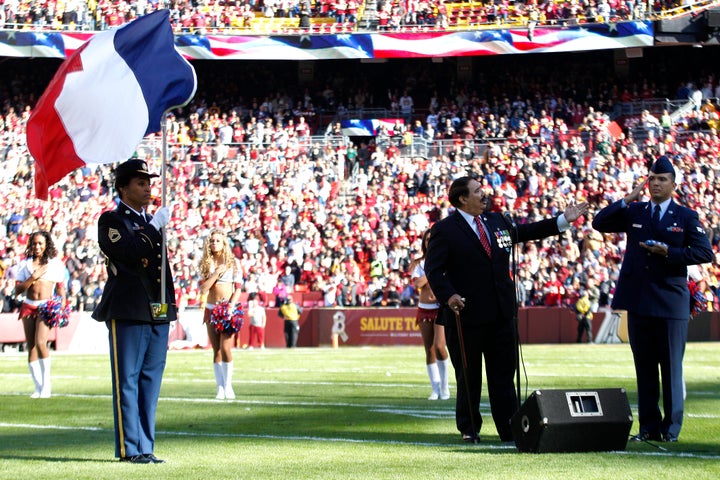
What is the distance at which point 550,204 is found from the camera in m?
37.1

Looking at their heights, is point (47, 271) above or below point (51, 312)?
above

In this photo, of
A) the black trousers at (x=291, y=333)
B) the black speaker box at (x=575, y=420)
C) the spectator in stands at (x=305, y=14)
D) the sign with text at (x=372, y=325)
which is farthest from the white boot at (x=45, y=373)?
the spectator in stands at (x=305, y=14)

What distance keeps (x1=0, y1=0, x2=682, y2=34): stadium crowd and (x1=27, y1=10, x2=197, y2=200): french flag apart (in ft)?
115

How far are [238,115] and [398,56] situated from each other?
6.44 meters

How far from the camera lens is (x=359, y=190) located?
3928cm

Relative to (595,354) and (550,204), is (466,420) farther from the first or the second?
(550,204)

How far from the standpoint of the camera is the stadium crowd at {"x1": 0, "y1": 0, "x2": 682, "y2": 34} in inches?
1797

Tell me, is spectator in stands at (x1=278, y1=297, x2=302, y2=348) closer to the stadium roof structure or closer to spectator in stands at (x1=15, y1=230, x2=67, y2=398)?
the stadium roof structure

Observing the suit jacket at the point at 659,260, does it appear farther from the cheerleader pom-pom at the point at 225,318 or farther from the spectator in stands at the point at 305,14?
the spectator in stands at the point at 305,14

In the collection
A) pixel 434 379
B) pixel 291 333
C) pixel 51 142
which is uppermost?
pixel 51 142

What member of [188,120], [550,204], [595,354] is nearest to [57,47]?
[188,120]

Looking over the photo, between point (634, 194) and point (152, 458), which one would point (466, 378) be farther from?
point (152, 458)

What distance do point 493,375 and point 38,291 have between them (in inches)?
316

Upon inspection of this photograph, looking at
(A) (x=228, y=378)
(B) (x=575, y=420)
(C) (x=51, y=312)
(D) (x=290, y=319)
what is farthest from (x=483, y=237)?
(D) (x=290, y=319)
